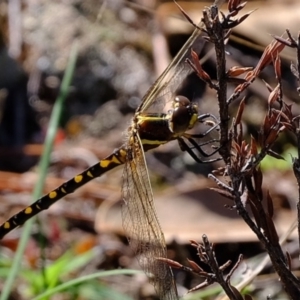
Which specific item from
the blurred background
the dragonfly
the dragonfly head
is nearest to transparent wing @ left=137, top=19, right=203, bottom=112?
the dragonfly

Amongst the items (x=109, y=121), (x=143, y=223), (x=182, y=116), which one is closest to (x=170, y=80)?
(x=182, y=116)

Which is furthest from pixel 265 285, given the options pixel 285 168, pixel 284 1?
pixel 284 1

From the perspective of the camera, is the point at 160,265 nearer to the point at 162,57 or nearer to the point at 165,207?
the point at 165,207

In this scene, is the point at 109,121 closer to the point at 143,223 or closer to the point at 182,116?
the point at 182,116

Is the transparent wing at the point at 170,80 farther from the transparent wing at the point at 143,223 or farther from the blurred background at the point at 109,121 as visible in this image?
the blurred background at the point at 109,121

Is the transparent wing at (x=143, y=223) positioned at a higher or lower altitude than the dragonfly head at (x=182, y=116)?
lower

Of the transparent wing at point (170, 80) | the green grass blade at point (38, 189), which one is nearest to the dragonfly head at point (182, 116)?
the transparent wing at point (170, 80)
